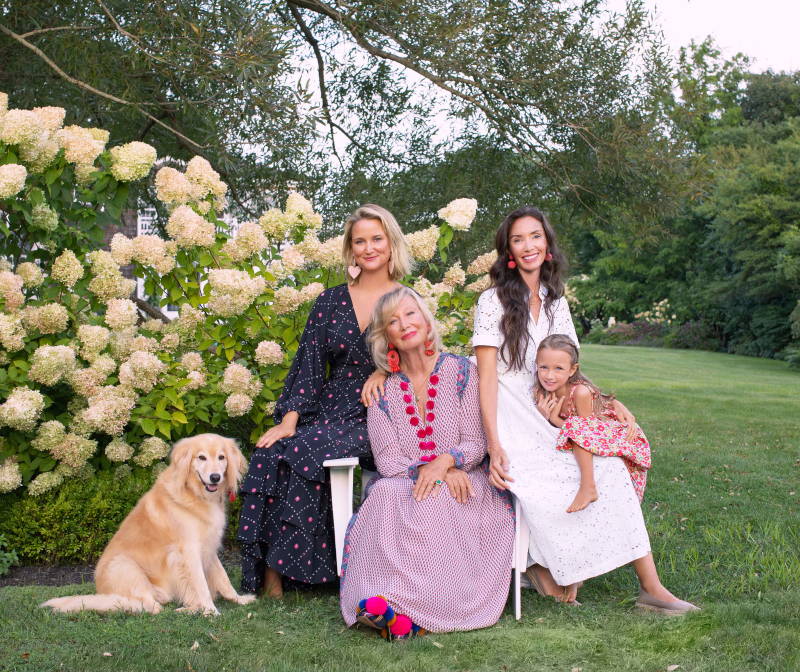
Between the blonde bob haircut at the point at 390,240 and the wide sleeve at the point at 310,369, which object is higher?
the blonde bob haircut at the point at 390,240

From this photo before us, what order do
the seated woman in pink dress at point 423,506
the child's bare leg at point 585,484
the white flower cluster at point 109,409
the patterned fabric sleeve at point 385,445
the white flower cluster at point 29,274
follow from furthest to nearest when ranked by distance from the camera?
the white flower cluster at point 29,274 < the white flower cluster at point 109,409 < the patterned fabric sleeve at point 385,445 < the child's bare leg at point 585,484 < the seated woman in pink dress at point 423,506

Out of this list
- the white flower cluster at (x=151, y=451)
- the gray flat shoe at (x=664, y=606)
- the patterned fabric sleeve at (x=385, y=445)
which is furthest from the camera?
the white flower cluster at (x=151, y=451)

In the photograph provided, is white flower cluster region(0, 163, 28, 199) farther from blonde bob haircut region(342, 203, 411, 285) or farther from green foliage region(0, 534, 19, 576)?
green foliage region(0, 534, 19, 576)

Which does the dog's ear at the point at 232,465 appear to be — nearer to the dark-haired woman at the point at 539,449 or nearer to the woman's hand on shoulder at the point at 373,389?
the woman's hand on shoulder at the point at 373,389

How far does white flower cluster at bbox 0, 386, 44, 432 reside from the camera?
4.32 m

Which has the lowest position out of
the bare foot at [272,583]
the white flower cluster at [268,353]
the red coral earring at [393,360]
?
the bare foot at [272,583]

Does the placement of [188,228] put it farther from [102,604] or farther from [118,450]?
[102,604]

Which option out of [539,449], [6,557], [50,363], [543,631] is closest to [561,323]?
[539,449]

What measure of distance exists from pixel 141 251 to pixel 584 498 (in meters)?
2.75

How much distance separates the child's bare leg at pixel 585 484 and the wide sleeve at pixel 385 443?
0.76 m

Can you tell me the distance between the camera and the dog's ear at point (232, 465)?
13.4 feet

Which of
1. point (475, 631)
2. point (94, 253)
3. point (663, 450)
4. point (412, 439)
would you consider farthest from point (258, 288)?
point (663, 450)

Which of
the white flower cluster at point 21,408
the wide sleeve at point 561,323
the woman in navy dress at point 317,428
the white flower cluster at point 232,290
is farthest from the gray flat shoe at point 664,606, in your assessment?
the white flower cluster at point 21,408

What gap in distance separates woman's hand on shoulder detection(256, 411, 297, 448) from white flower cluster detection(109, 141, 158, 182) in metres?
1.68
